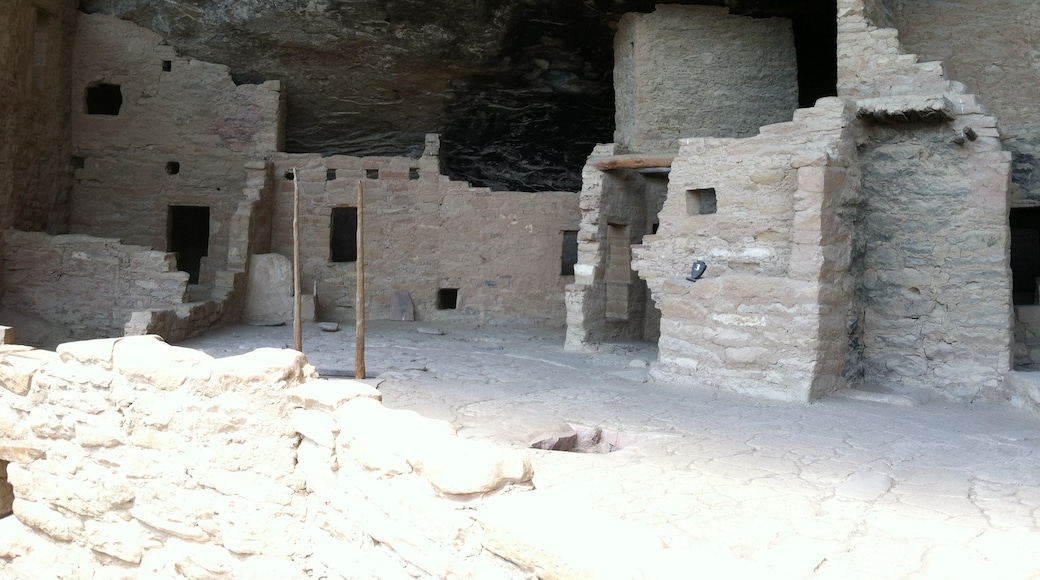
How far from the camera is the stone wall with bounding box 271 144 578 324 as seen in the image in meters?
12.7

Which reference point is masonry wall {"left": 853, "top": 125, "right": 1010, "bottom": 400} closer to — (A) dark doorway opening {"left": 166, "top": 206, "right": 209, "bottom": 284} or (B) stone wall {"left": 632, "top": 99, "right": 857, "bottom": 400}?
(B) stone wall {"left": 632, "top": 99, "right": 857, "bottom": 400}

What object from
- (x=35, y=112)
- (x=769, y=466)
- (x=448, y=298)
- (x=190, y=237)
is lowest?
(x=769, y=466)

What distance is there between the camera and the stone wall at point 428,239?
12656mm

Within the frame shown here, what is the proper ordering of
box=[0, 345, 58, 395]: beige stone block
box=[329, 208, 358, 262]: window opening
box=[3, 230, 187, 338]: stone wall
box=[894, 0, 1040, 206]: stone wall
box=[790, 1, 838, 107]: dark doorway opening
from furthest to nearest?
box=[329, 208, 358, 262]: window opening → box=[790, 1, 838, 107]: dark doorway opening → box=[3, 230, 187, 338]: stone wall → box=[894, 0, 1040, 206]: stone wall → box=[0, 345, 58, 395]: beige stone block

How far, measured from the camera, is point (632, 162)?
33.5 ft

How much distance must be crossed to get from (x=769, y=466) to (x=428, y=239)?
8620 millimetres

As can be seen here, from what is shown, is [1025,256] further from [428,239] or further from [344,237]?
[344,237]

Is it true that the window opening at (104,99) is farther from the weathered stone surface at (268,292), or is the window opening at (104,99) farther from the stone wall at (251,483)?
the stone wall at (251,483)

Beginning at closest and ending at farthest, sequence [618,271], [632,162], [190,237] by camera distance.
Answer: [632,162] < [618,271] < [190,237]

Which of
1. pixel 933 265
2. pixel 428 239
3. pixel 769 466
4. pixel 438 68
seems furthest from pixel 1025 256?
pixel 769 466

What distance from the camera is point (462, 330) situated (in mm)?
12008

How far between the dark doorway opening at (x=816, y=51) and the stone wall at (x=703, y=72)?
0.43 metres

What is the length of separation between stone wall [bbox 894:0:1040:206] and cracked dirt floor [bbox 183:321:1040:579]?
335 centimetres

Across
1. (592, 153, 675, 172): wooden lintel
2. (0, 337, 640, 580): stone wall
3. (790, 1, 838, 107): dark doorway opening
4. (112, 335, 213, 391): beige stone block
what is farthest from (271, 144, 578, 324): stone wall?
(112, 335, 213, 391): beige stone block
